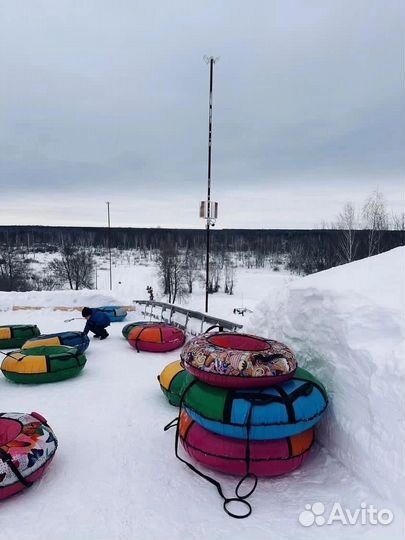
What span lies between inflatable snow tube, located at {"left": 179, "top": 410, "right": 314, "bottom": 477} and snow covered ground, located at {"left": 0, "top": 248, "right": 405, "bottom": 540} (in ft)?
0.43

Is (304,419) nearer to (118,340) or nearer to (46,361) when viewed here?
(46,361)

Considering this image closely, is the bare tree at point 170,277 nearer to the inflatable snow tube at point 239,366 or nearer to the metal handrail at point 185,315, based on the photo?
the metal handrail at point 185,315

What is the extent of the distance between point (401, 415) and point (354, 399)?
0.45 m

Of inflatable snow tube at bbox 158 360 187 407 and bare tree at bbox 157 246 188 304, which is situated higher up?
inflatable snow tube at bbox 158 360 187 407

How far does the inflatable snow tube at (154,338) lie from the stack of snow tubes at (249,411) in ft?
10.3

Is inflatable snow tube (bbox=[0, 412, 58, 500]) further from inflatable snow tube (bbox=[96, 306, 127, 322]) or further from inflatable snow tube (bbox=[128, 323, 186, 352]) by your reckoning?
inflatable snow tube (bbox=[96, 306, 127, 322])

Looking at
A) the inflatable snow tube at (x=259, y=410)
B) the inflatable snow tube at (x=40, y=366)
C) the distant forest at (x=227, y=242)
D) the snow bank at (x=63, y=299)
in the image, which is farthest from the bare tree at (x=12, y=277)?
the inflatable snow tube at (x=259, y=410)

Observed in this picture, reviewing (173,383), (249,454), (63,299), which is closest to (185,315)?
(173,383)

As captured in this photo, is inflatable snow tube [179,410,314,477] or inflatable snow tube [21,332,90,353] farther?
inflatable snow tube [21,332,90,353]

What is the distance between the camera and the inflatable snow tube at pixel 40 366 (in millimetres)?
4500

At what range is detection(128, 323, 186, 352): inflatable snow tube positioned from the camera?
240 inches

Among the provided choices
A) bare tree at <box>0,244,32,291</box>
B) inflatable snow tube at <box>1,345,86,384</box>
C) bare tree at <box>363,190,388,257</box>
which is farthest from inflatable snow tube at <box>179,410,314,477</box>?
bare tree at <box>0,244,32,291</box>

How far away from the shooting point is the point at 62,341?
5703 mm

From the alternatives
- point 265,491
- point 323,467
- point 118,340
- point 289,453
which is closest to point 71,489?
point 265,491
